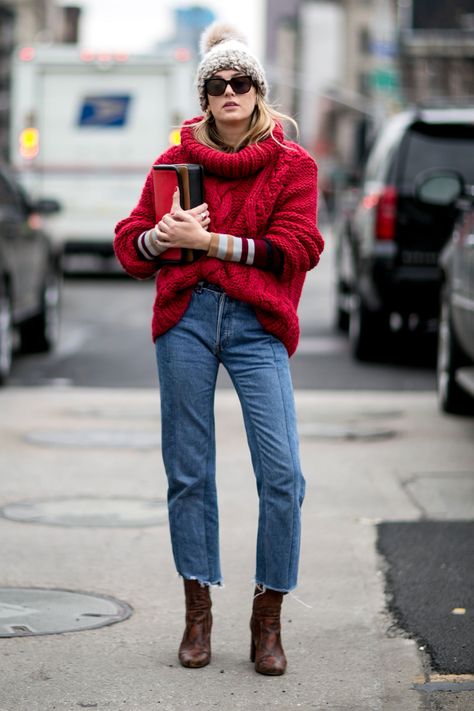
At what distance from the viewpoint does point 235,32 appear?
471cm

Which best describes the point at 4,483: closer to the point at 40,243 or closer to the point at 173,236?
the point at 173,236

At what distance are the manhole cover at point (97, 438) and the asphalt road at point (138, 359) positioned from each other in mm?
2482

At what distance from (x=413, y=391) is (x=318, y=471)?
3644 mm

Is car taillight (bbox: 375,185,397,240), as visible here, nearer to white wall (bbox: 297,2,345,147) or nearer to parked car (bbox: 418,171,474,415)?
parked car (bbox: 418,171,474,415)

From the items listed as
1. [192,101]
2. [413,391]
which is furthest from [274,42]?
[413,391]

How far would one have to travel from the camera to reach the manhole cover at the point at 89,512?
258 inches

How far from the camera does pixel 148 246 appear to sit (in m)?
4.38

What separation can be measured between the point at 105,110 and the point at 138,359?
9825 mm

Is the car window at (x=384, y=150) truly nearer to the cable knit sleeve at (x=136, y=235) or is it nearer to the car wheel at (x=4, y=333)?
the car wheel at (x=4, y=333)

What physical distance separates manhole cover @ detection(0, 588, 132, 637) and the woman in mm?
567

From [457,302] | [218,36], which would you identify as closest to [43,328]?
[457,302]

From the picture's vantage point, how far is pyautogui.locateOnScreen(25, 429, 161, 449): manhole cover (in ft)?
28.3

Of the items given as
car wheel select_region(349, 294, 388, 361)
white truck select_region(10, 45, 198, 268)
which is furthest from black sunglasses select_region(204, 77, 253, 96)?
white truck select_region(10, 45, 198, 268)

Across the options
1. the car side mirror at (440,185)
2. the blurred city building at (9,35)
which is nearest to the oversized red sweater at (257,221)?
the car side mirror at (440,185)
